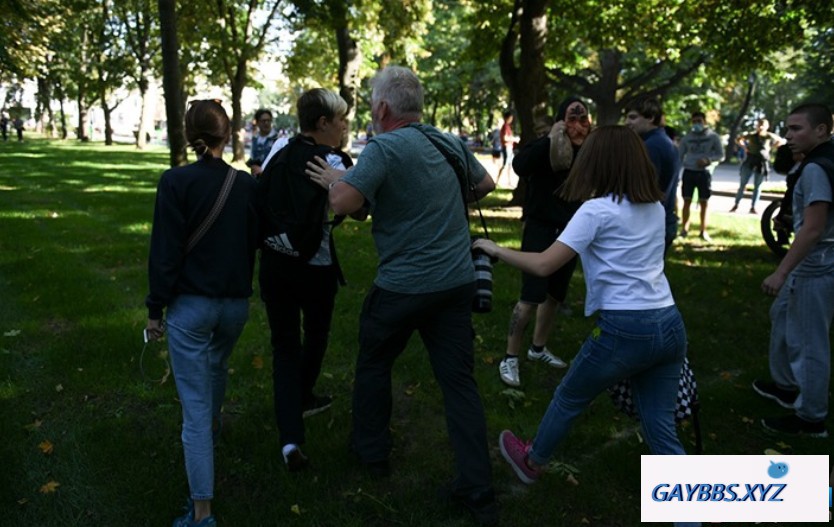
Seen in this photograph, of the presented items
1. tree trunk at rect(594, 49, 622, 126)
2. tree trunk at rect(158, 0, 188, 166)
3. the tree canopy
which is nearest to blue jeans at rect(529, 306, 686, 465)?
the tree canopy

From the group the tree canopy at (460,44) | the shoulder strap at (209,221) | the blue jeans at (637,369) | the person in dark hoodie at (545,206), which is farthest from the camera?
the tree canopy at (460,44)

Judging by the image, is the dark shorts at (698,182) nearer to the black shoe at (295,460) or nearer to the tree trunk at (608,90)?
the black shoe at (295,460)

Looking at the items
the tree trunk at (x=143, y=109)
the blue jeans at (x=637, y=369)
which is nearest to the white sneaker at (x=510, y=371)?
the blue jeans at (x=637, y=369)

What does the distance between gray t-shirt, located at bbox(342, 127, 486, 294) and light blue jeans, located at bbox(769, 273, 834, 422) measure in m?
2.30

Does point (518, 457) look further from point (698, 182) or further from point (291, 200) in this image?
point (698, 182)

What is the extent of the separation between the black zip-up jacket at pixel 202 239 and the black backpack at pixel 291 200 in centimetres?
9

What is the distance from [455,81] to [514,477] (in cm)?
4416

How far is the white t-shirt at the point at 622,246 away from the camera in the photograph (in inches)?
111

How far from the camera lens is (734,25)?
13820mm

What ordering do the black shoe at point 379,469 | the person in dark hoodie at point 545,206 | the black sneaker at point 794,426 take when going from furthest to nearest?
1. the person in dark hoodie at point 545,206
2. the black sneaker at point 794,426
3. the black shoe at point 379,469

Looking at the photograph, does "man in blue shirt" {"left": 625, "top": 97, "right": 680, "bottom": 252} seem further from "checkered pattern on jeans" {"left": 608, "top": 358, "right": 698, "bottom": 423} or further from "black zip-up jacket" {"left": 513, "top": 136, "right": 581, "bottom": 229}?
"checkered pattern on jeans" {"left": 608, "top": 358, "right": 698, "bottom": 423}

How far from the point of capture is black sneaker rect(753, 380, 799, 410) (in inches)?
181

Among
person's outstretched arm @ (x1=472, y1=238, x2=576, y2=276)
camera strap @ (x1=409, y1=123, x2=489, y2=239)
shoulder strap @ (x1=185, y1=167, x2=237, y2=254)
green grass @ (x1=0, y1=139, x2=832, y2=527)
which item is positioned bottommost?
green grass @ (x1=0, y1=139, x2=832, y2=527)

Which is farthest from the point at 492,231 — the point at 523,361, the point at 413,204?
the point at 413,204
